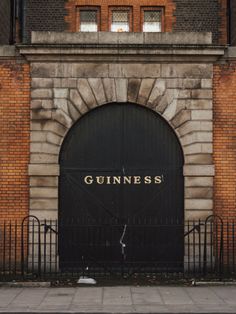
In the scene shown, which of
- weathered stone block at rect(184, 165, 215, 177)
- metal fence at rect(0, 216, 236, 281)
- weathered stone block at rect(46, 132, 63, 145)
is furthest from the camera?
weathered stone block at rect(46, 132, 63, 145)

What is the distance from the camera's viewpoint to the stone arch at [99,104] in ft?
47.6

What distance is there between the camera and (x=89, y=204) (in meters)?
14.7

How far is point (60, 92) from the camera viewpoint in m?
14.7

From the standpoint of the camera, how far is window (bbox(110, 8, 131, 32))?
70.0 ft

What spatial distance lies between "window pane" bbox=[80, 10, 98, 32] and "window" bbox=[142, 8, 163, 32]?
1814 millimetres

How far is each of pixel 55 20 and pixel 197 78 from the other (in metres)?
8.03

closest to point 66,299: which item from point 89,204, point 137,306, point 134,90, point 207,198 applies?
point 137,306

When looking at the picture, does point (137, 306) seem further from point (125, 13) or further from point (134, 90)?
point (125, 13)

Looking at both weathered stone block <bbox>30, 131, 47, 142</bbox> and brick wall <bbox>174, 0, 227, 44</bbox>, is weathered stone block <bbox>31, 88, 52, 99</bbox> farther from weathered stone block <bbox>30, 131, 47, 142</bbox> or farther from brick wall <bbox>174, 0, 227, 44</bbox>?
brick wall <bbox>174, 0, 227, 44</bbox>

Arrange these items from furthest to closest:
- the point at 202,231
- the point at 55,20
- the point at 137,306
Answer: the point at 55,20 < the point at 202,231 < the point at 137,306

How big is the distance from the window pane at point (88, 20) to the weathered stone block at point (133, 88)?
714cm

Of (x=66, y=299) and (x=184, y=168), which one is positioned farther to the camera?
(x=184, y=168)

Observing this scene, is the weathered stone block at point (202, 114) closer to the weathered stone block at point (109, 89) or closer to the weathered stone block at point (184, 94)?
the weathered stone block at point (184, 94)

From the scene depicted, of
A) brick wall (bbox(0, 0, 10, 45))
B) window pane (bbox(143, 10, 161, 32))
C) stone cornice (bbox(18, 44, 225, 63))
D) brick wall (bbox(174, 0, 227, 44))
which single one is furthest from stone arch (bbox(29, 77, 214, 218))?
window pane (bbox(143, 10, 161, 32))
